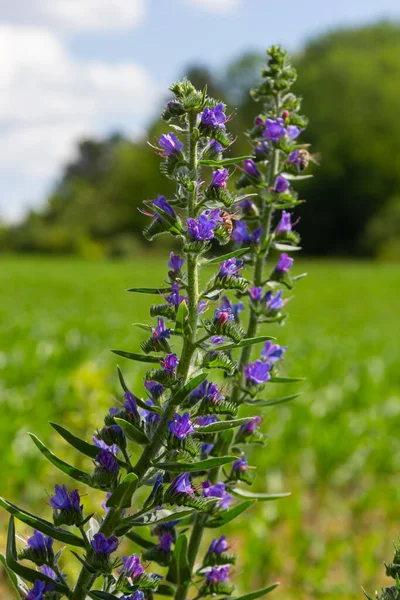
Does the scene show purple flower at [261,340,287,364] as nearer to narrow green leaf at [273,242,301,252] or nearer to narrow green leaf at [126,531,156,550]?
narrow green leaf at [273,242,301,252]

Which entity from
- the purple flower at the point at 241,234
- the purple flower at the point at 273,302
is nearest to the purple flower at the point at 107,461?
the purple flower at the point at 273,302

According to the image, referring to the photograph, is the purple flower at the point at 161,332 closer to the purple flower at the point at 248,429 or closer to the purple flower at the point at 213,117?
the purple flower at the point at 213,117

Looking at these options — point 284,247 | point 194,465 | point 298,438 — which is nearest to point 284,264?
point 284,247

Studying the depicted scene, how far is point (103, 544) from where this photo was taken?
1.13 metres

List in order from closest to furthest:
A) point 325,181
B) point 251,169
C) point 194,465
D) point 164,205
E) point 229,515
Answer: point 194,465 → point 164,205 → point 229,515 → point 251,169 → point 325,181

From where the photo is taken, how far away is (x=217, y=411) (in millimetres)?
1259

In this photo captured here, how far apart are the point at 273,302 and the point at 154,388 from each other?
0.51 m

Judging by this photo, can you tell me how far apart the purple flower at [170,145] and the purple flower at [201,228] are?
0.53 ft

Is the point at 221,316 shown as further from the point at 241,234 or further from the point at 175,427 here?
the point at 241,234

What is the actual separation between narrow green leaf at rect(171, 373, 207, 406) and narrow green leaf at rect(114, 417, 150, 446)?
0.08m

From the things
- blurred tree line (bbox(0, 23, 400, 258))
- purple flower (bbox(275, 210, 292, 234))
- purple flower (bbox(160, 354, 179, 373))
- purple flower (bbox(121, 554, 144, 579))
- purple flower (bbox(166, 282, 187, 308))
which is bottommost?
purple flower (bbox(121, 554, 144, 579))

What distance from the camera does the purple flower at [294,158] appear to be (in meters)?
1.83

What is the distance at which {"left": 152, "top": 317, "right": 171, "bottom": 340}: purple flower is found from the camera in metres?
1.32

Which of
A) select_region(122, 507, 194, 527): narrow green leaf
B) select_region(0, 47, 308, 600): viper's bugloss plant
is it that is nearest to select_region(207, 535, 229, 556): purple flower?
select_region(0, 47, 308, 600): viper's bugloss plant
